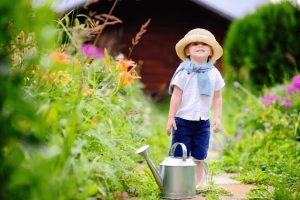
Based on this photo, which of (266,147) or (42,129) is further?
(266,147)

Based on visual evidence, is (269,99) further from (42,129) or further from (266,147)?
(42,129)

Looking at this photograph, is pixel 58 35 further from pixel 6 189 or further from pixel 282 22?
pixel 282 22

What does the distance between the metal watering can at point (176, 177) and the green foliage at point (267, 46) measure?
6734 millimetres

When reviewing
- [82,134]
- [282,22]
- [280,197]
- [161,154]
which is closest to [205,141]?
[280,197]

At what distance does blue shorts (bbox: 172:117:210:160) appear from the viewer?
11.5 ft

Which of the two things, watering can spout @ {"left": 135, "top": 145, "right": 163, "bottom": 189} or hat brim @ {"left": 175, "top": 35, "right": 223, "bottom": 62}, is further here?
hat brim @ {"left": 175, "top": 35, "right": 223, "bottom": 62}

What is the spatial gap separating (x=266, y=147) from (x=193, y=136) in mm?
1893

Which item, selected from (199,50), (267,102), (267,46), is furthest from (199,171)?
(267,46)

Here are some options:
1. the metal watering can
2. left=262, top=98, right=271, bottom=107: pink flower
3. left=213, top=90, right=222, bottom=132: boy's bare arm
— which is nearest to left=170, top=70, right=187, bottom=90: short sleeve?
left=213, top=90, right=222, bottom=132: boy's bare arm

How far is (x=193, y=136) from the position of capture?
11.7 feet

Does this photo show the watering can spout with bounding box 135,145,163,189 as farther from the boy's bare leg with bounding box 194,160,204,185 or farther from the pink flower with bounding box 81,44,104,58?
the pink flower with bounding box 81,44,104,58

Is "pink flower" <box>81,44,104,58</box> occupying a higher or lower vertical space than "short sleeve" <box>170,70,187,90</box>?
higher

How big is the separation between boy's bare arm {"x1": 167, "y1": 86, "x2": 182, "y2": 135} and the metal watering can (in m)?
0.32

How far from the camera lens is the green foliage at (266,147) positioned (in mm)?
3865
